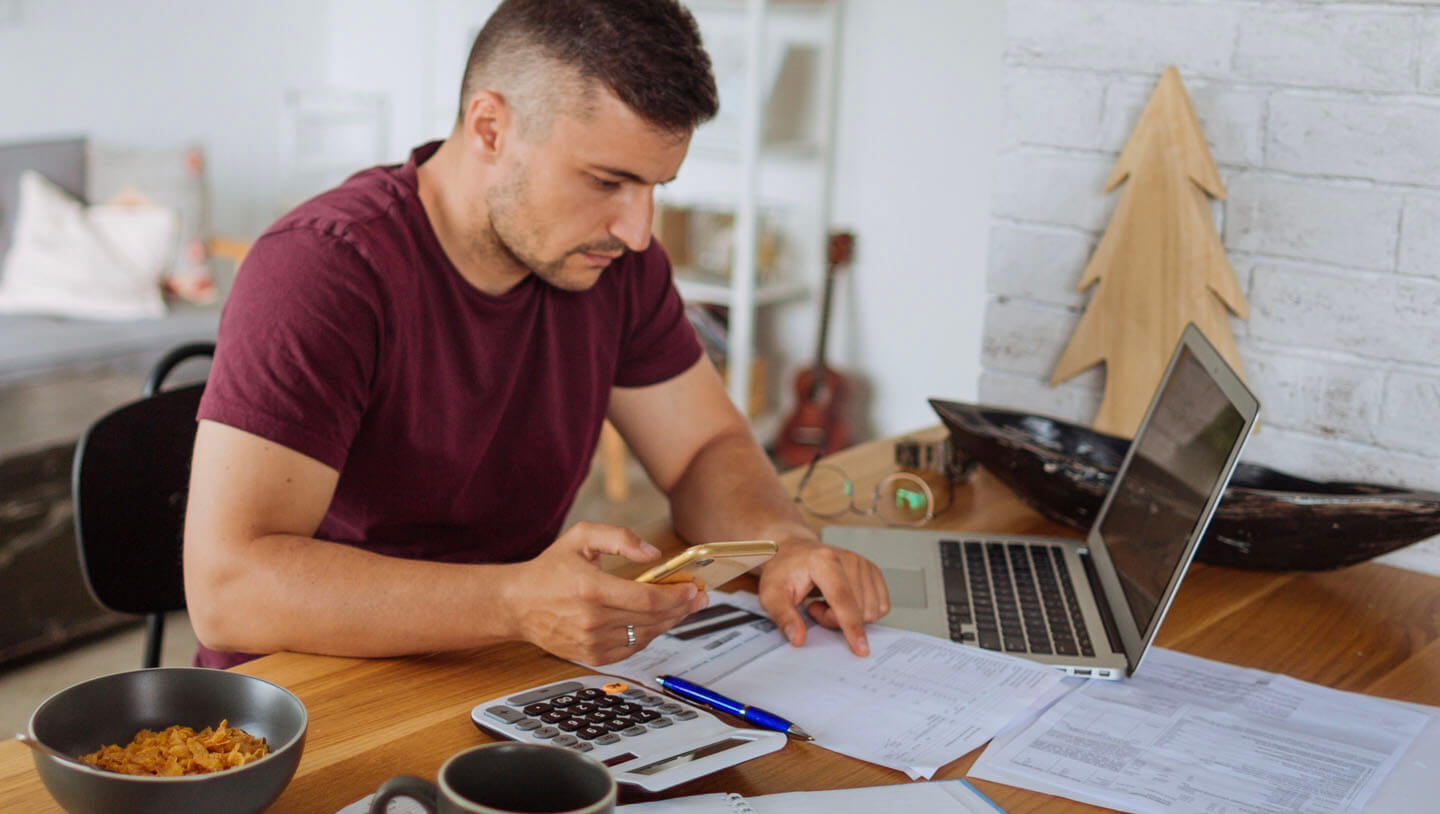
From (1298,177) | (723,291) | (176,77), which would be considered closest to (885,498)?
(1298,177)

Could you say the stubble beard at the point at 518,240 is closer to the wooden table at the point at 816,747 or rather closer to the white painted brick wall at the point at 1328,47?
the wooden table at the point at 816,747

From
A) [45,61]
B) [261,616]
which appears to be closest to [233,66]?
[45,61]

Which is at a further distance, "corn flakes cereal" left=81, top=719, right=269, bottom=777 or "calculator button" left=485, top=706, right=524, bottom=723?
"calculator button" left=485, top=706, right=524, bottom=723

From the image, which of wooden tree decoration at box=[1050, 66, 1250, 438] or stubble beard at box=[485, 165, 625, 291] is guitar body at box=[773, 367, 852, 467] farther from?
stubble beard at box=[485, 165, 625, 291]

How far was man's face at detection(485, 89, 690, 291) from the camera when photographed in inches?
47.9

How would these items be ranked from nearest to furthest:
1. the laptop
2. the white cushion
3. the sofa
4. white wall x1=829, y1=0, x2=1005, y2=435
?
the laptop → the sofa → the white cushion → white wall x1=829, y1=0, x2=1005, y2=435

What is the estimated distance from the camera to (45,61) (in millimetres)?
3734

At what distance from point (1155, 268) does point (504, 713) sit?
101 centimetres

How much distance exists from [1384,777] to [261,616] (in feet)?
2.71

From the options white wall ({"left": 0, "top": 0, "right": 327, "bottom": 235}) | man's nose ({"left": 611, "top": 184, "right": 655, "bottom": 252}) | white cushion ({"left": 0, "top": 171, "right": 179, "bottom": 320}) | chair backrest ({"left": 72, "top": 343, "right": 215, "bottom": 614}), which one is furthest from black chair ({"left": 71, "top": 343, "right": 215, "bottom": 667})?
white wall ({"left": 0, "top": 0, "right": 327, "bottom": 235})

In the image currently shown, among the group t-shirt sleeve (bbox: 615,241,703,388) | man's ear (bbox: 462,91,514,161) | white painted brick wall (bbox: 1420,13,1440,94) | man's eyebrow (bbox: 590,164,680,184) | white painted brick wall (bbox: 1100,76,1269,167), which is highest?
white painted brick wall (bbox: 1420,13,1440,94)

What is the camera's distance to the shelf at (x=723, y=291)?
3.75 meters

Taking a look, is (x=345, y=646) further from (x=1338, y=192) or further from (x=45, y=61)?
(x=45, y=61)

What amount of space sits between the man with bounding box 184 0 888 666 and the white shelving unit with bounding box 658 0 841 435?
2126 mm
